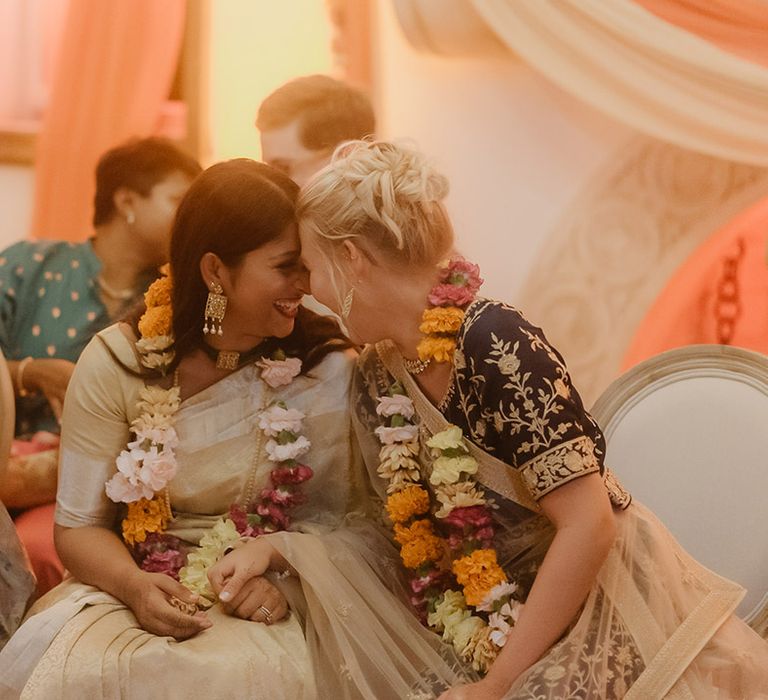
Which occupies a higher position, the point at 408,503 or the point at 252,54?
the point at 252,54

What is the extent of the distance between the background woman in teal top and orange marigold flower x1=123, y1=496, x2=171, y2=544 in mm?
911

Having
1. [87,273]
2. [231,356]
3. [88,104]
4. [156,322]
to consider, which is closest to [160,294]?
[156,322]

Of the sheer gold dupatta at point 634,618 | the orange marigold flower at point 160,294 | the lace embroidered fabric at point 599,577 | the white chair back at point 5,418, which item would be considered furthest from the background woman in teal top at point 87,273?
the lace embroidered fabric at point 599,577

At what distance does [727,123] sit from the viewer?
2.74m

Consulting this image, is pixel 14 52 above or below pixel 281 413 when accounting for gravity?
above

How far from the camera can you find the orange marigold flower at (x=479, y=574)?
1729 mm

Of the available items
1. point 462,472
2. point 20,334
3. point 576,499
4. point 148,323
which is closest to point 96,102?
point 20,334

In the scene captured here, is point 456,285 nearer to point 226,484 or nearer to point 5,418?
point 226,484

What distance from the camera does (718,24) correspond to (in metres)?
2.76

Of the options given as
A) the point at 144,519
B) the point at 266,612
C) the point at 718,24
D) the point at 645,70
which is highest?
the point at 718,24

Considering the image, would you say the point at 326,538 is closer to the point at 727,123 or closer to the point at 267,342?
the point at 267,342

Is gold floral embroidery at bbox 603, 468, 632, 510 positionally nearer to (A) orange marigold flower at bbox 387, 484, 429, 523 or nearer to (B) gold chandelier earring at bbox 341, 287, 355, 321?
(A) orange marigold flower at bbox 387, 484, 429, 523

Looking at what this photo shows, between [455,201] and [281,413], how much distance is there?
1.34 metres

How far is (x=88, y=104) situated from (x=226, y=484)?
1.59 metres
